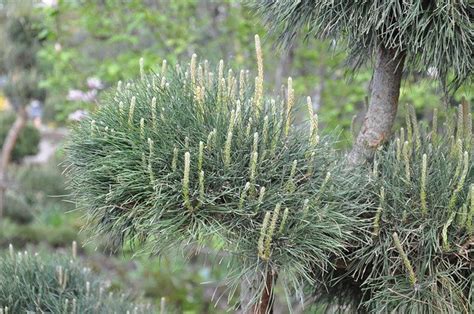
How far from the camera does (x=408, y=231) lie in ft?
4.49

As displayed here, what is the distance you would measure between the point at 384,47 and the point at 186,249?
756 mm

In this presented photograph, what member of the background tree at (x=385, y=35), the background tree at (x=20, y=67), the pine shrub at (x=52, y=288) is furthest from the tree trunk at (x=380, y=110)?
the background tree at (x=20, y=67)

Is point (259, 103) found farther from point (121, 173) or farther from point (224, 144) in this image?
point (121, 173)

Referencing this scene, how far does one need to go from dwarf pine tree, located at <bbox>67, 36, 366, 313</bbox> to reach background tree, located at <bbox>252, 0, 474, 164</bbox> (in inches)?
7.5

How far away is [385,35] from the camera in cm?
150

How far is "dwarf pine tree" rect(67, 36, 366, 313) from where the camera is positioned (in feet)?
4.24

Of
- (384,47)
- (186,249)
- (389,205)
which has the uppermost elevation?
(384,47)

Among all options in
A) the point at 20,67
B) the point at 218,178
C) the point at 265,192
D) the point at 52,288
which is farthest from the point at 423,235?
the point at 20,67

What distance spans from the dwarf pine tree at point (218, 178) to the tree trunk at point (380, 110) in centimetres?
23

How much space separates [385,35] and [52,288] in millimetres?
1273

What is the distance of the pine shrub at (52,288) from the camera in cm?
180

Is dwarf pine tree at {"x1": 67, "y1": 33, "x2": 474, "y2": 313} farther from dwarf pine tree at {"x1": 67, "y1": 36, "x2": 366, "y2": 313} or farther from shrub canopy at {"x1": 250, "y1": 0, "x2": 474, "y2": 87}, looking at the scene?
shrub canopy at {"x1": 250, "y1": 0, "x2": 474, "y2": 87}

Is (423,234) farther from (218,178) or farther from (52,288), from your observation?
(52,288)

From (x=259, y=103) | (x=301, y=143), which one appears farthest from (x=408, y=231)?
(x=259, y=103)
